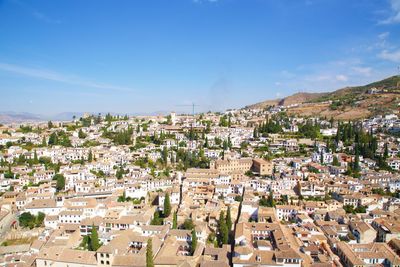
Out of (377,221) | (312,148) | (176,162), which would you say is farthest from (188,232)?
(312,148)

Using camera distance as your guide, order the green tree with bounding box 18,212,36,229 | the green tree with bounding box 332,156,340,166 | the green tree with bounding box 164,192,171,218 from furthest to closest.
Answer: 1. the green tree with bounding box 332,156,340,166
2. the green tree with bounding box 164,192,171,218
3. the green tree with bounding box 18,212,36,229

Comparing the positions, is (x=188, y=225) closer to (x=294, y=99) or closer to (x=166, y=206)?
(x=166, y=206)

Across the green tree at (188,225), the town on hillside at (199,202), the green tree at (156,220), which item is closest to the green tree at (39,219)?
the town on hillside at (199,202)

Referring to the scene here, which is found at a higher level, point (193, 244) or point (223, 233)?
point (223, 233)

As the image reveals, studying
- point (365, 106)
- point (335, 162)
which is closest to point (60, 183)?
point (335, 162)

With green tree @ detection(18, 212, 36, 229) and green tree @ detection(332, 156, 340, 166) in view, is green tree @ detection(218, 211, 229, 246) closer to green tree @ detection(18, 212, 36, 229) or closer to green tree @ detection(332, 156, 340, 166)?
green tree @ detection(18, 212, 36, 229)

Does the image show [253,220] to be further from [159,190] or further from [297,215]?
[159,190]

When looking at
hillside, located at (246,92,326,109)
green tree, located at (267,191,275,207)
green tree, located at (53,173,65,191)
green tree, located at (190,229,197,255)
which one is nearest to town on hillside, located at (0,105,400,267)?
green tree, located at (190,229,197,255)

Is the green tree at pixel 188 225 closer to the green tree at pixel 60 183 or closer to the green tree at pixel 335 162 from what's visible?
the green tree at pixel 60 183
